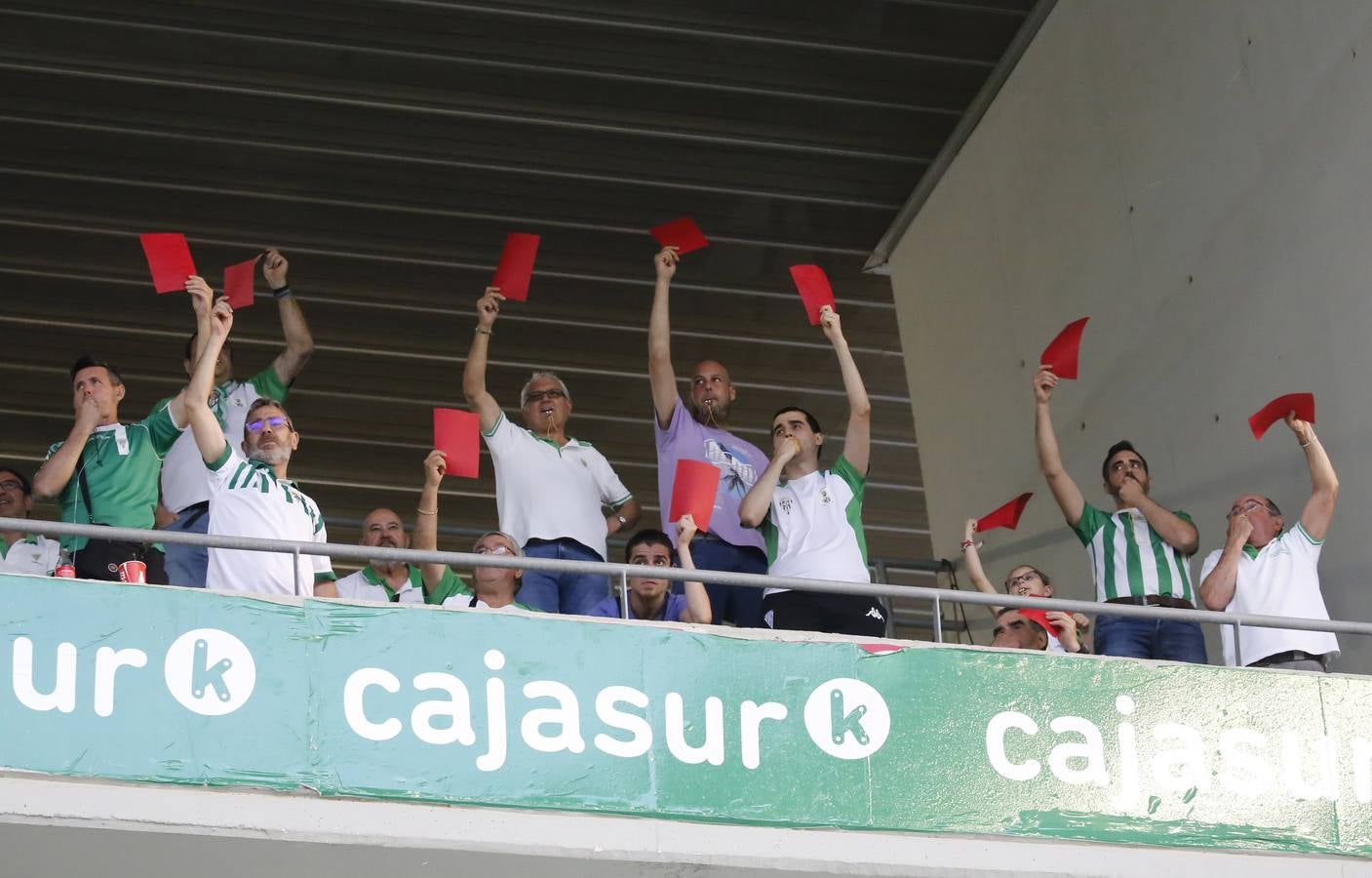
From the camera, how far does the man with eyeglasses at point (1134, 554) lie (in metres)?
7.25

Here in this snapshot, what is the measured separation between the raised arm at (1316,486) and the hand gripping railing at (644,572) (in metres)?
0.60

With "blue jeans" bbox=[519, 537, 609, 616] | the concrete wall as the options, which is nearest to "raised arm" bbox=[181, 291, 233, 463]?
"blue jeans" bbox=[519, 537, 609, 616]

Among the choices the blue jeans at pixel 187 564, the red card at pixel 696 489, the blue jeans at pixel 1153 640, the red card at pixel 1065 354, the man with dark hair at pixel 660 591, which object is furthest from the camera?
the red card at pixel 1065 354

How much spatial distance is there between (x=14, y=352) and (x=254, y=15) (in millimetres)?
3496

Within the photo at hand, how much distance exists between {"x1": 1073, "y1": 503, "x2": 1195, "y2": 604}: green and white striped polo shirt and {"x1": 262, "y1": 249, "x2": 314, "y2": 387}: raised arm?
3265 mm

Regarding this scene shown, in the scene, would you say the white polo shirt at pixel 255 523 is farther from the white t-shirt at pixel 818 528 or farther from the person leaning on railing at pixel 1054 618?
the person leaning on railing at pixel 1054 618

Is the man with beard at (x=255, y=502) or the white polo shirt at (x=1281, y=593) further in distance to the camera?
the white polo shirt at (x=1281, y=593)

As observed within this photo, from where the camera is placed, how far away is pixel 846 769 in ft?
20.5

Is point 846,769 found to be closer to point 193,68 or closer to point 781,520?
point 781,520

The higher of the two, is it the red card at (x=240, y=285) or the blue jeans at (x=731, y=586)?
the red card at (x=240, y=285)

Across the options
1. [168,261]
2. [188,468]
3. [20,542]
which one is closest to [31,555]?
[20,542]

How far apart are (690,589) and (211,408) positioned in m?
2.14

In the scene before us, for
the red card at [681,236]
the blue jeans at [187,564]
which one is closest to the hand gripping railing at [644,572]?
the blue jeans at [187,564]

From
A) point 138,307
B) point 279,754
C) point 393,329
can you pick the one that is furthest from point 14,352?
point 279,754
